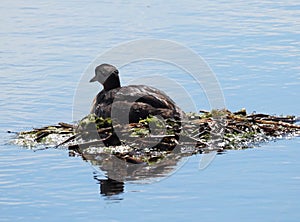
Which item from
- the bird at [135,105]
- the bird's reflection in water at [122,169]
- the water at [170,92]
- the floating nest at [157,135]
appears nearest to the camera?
the water at [170,92]

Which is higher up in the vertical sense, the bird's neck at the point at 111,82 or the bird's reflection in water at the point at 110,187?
the bird's neck at the point at 111,82

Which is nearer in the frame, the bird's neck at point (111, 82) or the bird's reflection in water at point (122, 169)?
the bird's reflection in water at point (122, 169)

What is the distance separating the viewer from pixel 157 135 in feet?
40.1

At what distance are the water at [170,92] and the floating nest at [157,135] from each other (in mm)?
273

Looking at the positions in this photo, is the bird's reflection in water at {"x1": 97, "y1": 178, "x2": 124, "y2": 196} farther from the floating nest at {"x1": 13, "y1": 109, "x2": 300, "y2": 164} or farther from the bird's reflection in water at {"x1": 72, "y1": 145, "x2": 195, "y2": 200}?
the floating nest at {"x1": 13, "y1": 109, "x2": 300, "y2": 164}

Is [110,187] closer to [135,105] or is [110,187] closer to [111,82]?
[135,105]

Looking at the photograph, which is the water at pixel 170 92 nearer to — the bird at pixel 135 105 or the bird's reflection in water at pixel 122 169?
the bird's reflection in water at pixel 122 169

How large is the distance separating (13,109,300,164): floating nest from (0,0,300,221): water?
0.90ft

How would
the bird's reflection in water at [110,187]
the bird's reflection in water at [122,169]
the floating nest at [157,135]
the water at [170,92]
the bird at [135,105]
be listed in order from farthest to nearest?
the bird at [135,105] < the floating nest at [157,135] < the bird's reflection in water at [122,169] < the bird's reflection in water at [110,187] < the water at [170,92]

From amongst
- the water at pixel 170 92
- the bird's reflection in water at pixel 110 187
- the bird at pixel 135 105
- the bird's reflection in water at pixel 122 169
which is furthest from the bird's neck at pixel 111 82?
the bird's reflection in water at pixel 110 187

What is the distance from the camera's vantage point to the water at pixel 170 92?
10133mm

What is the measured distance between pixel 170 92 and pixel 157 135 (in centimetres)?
266

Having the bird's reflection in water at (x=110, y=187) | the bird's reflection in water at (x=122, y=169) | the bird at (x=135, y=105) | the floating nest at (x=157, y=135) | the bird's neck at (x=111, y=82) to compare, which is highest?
the bird's neck at (x=111, y=82)

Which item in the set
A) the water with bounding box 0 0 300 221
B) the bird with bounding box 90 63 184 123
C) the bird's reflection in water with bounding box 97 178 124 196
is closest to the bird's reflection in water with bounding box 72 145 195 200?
the bird's reflection in water with bounding box 97 178 124 196
